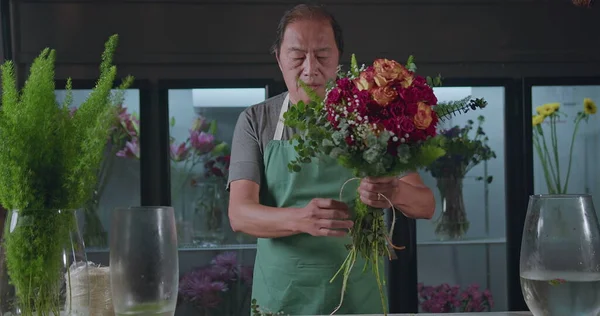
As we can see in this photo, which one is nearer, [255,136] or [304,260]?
[304,260]

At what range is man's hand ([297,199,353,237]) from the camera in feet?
4.78

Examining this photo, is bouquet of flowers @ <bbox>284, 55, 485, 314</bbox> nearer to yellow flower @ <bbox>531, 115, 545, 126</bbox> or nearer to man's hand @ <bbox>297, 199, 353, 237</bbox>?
man's hand @ <bbox>297, 199, 353, 237</bbox>

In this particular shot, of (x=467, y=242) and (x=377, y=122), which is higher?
(x=377, y=122)

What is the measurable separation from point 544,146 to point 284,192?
6.99 feet

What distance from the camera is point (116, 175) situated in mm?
3576

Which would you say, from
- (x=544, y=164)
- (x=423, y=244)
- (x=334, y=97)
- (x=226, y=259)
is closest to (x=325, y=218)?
(x=334, y=97)

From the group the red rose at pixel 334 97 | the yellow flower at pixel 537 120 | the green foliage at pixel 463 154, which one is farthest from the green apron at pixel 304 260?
the yellow flower at pixel 537 120

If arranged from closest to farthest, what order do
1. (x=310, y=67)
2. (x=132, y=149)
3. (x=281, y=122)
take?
(x=310, y=67), (x=281, y=122), (x=132, y=149)

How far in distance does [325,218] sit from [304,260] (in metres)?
0.38

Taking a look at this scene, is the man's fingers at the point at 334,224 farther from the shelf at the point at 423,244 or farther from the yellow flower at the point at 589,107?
the yellow flower at the point at 589,107

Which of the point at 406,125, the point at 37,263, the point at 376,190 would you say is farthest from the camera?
the point at 376,190

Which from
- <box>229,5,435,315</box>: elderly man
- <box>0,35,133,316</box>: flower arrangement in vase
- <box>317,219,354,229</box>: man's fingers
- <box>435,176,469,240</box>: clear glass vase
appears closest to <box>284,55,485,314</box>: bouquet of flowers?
<box>317,219,354,229</box>: man's fingers

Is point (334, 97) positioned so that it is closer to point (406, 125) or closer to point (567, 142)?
point (406, 125)

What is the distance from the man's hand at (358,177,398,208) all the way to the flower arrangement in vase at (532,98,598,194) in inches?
99.0
